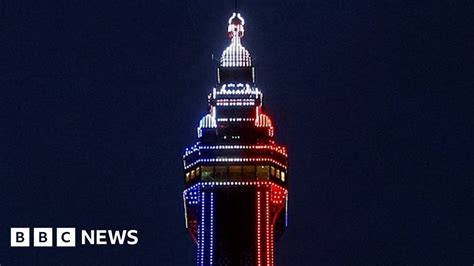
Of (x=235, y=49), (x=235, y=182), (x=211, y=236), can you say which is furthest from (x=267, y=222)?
(x=235, y=49)

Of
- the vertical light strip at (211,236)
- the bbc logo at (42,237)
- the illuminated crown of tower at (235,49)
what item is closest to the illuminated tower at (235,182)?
the vertical light strip at (211,236)

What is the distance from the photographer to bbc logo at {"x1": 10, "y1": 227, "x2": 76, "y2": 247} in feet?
376

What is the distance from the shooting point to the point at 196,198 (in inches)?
5468

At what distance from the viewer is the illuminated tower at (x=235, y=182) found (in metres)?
136

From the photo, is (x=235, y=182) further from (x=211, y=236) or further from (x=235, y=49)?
(x=235, y=49)

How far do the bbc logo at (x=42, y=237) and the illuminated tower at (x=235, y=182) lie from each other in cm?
2167

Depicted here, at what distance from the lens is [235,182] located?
13675cm

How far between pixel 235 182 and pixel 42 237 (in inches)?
1040

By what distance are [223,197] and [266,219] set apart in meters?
4.38

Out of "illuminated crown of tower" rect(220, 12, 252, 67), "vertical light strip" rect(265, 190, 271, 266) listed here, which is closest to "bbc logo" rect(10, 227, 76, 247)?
"vertical light strip" rect(265, 190, 271, 266)

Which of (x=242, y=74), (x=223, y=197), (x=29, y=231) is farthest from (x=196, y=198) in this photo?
(x=29, y=231)

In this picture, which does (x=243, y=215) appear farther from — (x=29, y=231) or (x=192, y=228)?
(x=29, y=231)

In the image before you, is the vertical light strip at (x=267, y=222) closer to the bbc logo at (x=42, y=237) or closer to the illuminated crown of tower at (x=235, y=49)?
the illuminated crown of tower at (x=235, y=49)

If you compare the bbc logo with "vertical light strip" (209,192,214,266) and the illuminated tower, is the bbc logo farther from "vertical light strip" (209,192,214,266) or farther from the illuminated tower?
the illuminated tower
